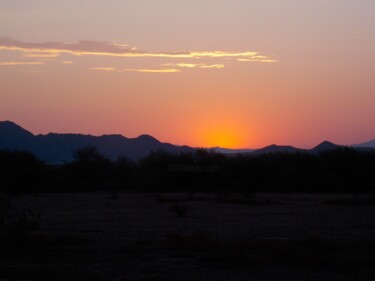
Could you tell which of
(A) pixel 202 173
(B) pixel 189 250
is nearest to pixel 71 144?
(A) pixel 202 173

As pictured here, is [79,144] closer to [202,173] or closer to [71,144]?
[71,144]

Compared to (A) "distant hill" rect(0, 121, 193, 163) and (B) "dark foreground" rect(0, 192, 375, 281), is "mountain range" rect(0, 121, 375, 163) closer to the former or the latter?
(A) "distant hill" rect(0, 121, 193, 163)

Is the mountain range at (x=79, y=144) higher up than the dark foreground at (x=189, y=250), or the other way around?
the mountain range at (x=79, y=144)

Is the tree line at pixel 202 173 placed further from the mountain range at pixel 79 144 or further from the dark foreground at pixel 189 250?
the mountain range at pixel 79 144

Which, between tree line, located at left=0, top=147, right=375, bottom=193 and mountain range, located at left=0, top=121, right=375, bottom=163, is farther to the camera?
mountain range, located at left=0, top=121, right=375, bottom=163

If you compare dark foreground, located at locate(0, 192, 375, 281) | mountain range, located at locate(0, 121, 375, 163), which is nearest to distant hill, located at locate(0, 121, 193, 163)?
mountain range, located at locate(0, 121, 375, 163)

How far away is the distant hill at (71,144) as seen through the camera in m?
175

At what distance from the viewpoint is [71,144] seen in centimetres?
18812

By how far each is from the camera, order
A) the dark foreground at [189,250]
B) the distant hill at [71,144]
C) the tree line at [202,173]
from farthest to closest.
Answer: the distant hill at [71,144]
the tree line at [202,173]
the dark foreground at [189,250]

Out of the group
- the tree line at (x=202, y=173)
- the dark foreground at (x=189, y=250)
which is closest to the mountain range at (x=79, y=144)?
the tree line at (x=202, y=173)

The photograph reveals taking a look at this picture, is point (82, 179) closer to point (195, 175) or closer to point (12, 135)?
point (195, 175)

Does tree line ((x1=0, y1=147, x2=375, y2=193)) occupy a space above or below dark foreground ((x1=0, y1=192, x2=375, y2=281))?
above

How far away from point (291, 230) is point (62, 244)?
10.2 metres

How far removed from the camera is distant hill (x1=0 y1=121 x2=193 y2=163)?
574 feet
